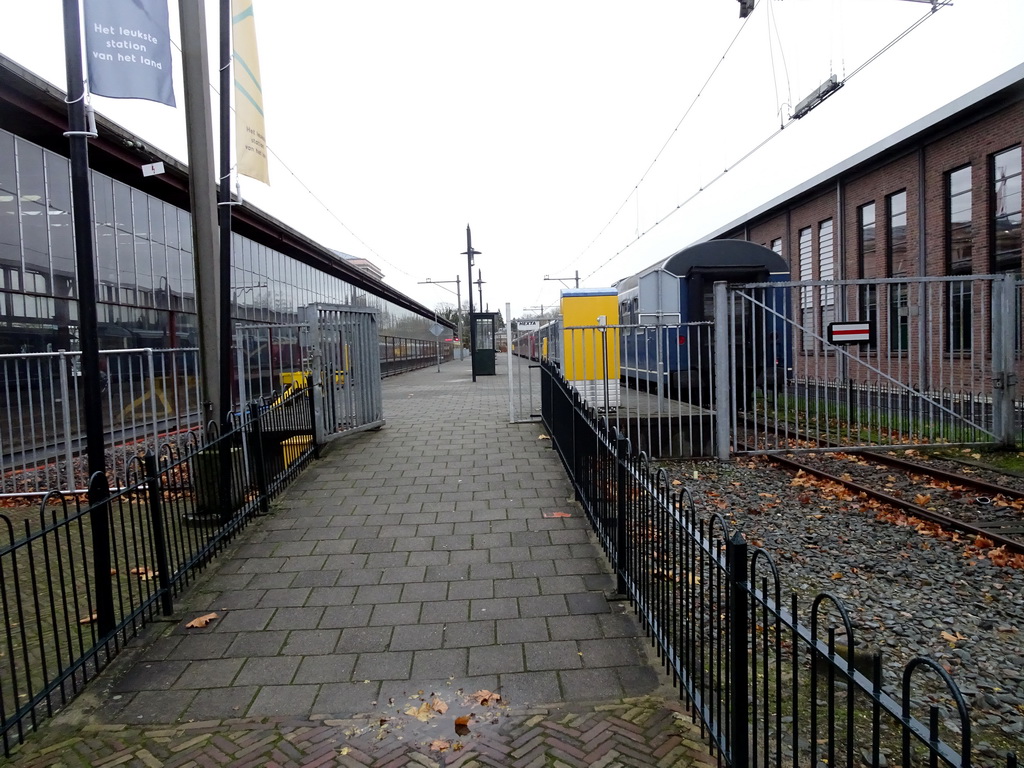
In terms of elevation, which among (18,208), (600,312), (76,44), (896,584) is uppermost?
(18,208)

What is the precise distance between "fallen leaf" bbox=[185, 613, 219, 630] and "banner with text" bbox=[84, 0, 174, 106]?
3.21 metres

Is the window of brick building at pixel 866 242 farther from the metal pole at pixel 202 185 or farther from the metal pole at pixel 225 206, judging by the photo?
the metal pole at pixel 202 185

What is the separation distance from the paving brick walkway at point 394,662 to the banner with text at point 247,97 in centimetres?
342

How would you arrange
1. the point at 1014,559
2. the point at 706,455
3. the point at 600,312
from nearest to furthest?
1. the point at 1014,559
2. the point at 706,455
3. the point at 600,312

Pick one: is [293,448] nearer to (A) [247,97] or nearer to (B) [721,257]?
(A) [247,97]

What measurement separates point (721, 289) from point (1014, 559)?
4.32 metres

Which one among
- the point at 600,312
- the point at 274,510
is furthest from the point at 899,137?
the point at 274,510

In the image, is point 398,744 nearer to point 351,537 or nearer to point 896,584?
point 351,537

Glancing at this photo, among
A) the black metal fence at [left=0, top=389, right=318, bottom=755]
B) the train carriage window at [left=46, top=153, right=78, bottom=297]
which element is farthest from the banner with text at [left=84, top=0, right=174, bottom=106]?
the train carriage window at [left=46, top=153, right=78, bottom=297]

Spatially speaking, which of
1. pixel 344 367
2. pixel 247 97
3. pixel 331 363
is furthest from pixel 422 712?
pixel 344 367

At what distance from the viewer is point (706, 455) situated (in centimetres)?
934

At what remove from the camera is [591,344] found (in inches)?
440

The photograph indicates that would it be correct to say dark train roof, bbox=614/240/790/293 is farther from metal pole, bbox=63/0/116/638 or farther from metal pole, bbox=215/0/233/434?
metal pole, bbox=63/0/116/638

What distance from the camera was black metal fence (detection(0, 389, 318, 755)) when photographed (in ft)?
10.9
